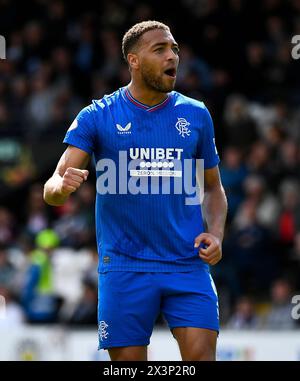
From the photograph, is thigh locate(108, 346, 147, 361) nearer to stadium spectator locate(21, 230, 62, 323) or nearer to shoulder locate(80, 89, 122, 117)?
shoulder locate(80, 89, 122, 117)

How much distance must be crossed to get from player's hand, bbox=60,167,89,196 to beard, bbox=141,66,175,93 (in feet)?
2.45

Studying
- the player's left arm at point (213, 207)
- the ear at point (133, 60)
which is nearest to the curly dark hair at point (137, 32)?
the ear at point (133, 60)

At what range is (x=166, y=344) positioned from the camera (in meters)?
11.6

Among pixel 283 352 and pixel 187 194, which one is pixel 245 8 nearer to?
pixel 283 352

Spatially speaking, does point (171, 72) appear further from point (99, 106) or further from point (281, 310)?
point (281, 310)

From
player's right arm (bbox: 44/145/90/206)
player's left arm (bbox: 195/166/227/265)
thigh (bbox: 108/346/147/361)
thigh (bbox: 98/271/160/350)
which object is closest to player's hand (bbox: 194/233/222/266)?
player's left arm (bbox: 195/166/227/265)

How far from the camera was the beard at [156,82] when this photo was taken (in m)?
6.04

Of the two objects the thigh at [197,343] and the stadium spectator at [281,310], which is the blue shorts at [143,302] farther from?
the stadium spectator at [281,310]

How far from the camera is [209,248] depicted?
19.5 feet

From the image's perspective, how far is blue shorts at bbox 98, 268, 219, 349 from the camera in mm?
5980

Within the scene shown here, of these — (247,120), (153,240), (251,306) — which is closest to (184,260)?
(153,240)

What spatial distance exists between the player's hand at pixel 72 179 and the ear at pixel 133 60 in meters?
0.82

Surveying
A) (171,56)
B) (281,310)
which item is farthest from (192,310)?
(281,310)

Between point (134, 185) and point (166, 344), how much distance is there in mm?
5752
